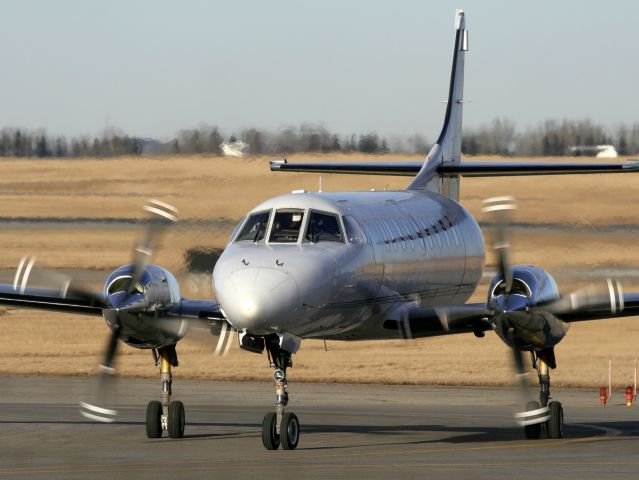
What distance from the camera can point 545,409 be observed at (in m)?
21.0

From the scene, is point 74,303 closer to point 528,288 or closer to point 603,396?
point 528,288

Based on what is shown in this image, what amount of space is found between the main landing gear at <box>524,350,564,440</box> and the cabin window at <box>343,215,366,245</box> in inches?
142

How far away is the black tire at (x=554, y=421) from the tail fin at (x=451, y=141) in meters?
7.16

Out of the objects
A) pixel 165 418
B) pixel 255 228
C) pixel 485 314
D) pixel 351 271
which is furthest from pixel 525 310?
pixel 165 418

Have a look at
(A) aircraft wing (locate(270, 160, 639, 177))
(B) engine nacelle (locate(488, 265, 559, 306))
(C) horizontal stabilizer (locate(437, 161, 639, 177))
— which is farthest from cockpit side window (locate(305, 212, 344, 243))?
(A) aircraft wing (locate(270, 160, 639, 177))

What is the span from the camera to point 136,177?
44.8 meters

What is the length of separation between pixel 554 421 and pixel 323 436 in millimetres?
3478

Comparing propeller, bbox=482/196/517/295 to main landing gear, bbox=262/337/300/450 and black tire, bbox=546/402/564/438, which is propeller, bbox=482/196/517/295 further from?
main landing gear, bbox=262/337/300/450

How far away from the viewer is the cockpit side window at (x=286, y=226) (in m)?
18.5

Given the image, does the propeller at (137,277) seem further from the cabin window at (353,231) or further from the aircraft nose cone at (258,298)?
the aircraft nose cone at (258,298)

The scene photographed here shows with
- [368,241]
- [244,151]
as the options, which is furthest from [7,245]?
[368,241]

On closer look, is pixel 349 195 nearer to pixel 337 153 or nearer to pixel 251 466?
pixel 251 466

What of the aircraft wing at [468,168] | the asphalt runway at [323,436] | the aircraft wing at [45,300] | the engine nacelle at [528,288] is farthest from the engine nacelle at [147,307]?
the aircraft wing at [468,168]

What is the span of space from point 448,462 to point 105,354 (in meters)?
6.46
